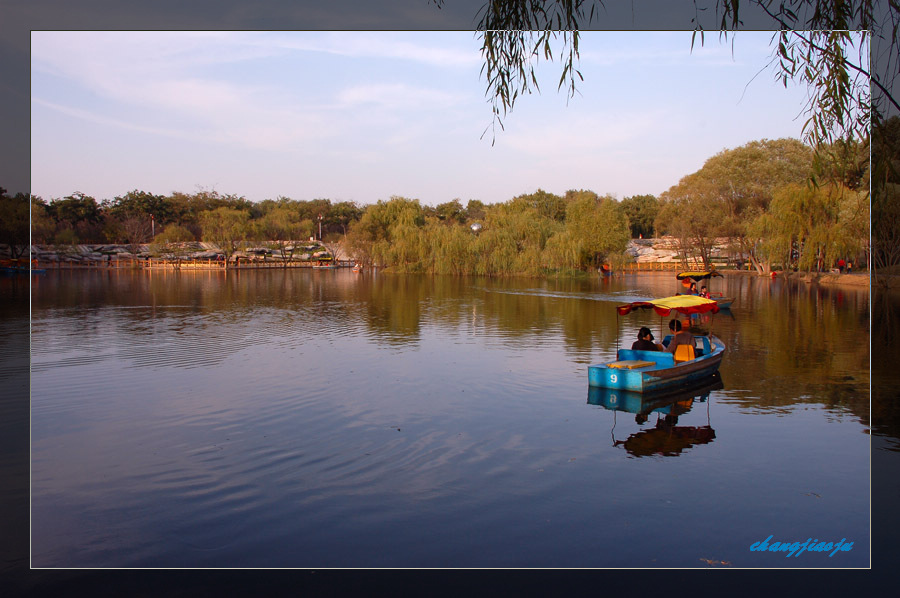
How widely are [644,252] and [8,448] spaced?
61.6 m

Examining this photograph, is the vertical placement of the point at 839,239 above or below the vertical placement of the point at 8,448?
above

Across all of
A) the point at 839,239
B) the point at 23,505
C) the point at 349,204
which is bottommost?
the point at 23,505

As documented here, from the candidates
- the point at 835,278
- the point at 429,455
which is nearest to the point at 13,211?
the point at 429,455

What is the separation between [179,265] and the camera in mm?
63500

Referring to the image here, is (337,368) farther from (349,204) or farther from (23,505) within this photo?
(349,204)

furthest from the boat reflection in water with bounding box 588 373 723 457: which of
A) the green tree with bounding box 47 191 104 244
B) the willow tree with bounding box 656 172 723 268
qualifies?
the green tree with bounding box 47 191 104 244

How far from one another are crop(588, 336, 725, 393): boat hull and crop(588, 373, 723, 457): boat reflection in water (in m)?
0.15

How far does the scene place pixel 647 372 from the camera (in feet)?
36.4

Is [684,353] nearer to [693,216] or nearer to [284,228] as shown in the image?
[693,216]

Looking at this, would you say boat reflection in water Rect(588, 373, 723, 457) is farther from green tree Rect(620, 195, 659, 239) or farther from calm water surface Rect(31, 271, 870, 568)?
green tree Rect(620, 195, 659, 239)

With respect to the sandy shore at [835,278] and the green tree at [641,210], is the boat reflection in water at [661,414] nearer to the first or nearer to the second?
the sandy shore at [835,278]

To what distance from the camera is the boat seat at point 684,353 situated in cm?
1248
